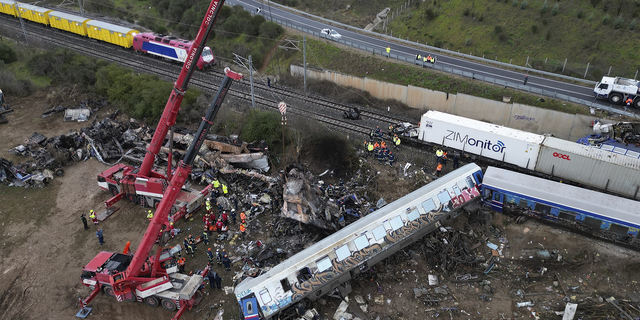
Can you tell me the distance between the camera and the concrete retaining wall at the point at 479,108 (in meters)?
26.6

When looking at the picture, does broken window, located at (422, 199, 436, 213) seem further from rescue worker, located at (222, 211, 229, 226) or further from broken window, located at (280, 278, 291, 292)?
rescue worker, located at (222, 211, 229, 226)

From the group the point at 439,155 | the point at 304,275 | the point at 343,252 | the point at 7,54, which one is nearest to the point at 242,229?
the point at 304,275

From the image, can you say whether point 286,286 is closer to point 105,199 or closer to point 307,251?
point 307,251

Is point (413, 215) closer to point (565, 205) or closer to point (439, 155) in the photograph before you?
point (439, 155)

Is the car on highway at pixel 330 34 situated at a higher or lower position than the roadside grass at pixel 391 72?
higher

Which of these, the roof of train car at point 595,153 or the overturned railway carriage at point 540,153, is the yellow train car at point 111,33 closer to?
the overturned railway carriage at point 540,153

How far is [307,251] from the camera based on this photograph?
50.9 ft

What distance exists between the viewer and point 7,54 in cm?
3947

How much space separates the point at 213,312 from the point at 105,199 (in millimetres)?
10983

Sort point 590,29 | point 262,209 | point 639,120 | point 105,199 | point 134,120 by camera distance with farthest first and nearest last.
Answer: point 590,29
point 134,120
point 639,120
point 105,199
point 262,209

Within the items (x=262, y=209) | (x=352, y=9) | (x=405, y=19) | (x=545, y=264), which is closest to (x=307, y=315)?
(x=262, y=209)

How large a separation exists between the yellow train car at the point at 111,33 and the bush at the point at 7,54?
7.25m

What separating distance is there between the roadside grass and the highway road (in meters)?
2.35

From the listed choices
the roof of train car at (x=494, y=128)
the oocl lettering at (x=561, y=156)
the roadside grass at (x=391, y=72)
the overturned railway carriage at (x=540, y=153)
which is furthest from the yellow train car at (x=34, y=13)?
the oocl lettering at (x=561, y=156)
